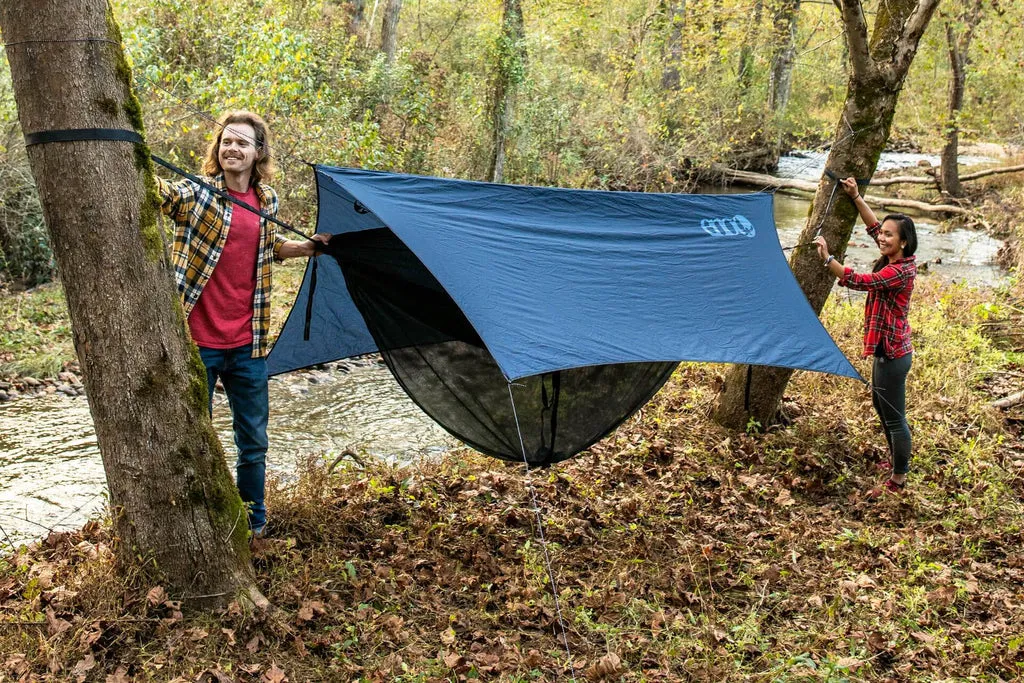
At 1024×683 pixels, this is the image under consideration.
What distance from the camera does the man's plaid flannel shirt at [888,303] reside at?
4.05m

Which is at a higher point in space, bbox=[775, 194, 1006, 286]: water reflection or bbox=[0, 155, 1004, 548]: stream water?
bbox=[775, 194, 1006, 286]: water reflection

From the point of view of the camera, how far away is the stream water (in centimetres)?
420

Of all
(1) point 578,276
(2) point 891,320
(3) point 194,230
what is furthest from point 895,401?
(3) point 194,230

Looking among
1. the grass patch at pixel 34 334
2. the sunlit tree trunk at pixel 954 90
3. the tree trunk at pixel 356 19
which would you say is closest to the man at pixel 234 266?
the grass patch at pixel 34 334

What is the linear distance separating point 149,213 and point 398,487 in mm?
1863

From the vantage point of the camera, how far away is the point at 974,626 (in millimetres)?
3053

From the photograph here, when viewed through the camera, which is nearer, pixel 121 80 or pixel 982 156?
pixel 121 80

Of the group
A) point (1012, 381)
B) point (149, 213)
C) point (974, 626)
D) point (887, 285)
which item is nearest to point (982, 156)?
point (1012, 381)

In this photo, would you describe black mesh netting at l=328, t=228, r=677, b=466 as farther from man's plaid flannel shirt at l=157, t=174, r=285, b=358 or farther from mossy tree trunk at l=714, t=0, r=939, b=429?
mossy tree trunk at l=714, t=0, r=939, b=429

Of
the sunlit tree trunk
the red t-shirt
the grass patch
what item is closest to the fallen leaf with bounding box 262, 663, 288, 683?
the red t-shirt

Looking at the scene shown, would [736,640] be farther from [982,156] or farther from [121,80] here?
[982,156]

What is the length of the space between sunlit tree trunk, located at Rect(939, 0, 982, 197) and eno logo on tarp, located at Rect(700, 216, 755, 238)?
616 centimetres

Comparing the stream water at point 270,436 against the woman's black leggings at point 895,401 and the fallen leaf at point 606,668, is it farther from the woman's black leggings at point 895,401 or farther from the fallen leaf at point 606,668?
the woman's black leggings at point 895,401

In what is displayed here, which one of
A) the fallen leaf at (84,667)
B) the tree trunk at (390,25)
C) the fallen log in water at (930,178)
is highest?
the tree trunk at (390,25)
